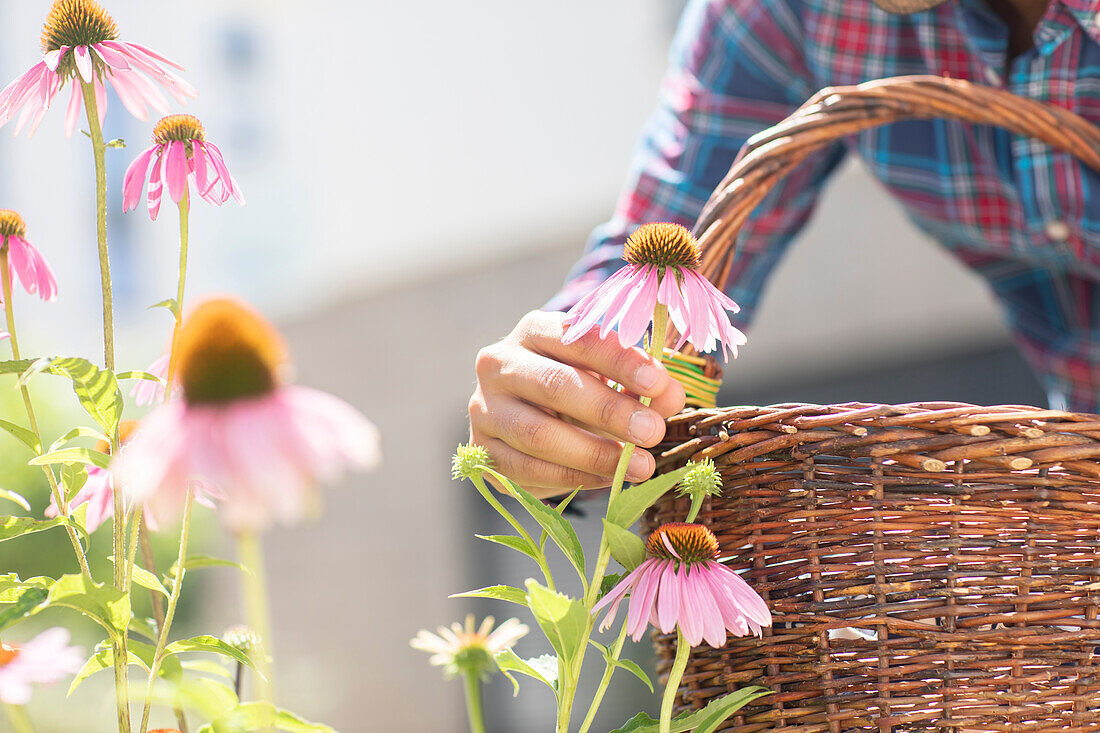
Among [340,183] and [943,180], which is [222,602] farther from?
[943,180]

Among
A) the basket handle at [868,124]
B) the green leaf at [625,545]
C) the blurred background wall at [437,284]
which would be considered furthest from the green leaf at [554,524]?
the blurred background wall at [437,284]

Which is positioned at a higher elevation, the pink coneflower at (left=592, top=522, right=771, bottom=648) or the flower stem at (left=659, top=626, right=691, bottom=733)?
the pink coneflower at (left=592, top=522, right=771, bottom=648)

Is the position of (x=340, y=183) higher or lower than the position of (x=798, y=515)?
higher

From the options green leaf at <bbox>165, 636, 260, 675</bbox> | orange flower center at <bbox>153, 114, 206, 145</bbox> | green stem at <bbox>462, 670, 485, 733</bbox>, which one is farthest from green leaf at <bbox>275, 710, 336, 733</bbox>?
orange flower center at <bbox>153, 114, 206, 145</bbox>

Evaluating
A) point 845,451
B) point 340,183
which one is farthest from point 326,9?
point 845,451

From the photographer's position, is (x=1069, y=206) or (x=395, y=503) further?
(x=395, y=503)

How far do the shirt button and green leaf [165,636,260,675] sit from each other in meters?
0.91

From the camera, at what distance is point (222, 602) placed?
484 centimetres

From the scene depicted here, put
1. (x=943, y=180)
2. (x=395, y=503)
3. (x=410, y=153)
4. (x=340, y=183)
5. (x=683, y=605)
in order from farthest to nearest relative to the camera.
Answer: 1. (x=340, y=183)
2. (x=410, y=153)
3. (x=395, y=503)
4. (x=943, y=180)
5. (x=683, y=605)

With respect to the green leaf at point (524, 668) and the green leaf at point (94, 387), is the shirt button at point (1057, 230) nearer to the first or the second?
the green leaf at point (524, 668)

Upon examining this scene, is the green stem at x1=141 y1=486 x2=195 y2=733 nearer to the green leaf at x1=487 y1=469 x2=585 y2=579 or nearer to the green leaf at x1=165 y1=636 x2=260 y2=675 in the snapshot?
the green leaf at x1=165 y1=636 x2=260 y2=675

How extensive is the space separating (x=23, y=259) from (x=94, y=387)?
11cm

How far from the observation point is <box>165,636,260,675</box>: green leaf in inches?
16.6

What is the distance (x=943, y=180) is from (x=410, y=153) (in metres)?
4.49
